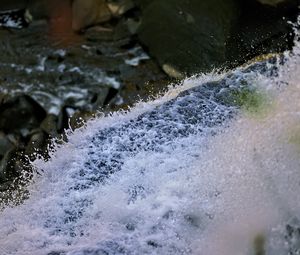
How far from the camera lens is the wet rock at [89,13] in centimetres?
532

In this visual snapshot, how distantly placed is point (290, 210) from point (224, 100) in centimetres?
137

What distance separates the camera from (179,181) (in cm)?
361

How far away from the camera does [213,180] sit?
11.6 ft

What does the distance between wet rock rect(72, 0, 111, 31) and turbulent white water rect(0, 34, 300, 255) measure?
1.33 m

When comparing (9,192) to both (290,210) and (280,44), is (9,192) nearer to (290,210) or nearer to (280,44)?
(290,210)

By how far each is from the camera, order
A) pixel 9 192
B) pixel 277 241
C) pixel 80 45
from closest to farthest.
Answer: pixel 277 241 < pixel 9 192 < pixel 80 45

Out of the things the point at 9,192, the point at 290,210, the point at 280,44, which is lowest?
the point at 9,192

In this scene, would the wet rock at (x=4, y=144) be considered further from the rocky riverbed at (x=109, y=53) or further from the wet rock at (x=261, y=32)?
the wet rock at (x=261, y=32)

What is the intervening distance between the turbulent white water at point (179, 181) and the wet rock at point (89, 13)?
133 cm

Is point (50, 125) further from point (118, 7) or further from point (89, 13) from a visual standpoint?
point (118, 7)

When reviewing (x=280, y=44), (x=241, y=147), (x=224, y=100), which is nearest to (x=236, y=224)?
(x=241, y=147)

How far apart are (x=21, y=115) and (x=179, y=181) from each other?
Answer: 1855 mm

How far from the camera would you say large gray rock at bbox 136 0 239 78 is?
4.71 metres

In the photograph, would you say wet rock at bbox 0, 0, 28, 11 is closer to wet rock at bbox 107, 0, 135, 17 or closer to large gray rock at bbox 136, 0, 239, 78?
wet rock at bbox 107, 0, 135, 17
